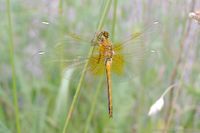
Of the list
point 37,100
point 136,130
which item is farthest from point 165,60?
point 37,100

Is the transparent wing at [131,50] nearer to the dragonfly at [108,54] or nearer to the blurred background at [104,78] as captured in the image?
the dragonfly at [108,54]

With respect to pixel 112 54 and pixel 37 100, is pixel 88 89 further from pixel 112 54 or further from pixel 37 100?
pixel 112 54

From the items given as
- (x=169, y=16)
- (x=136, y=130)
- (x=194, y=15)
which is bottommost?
(x=136, y=130)

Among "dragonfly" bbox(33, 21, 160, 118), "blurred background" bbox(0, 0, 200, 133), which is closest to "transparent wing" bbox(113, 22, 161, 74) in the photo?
"dragonfly" bbox(33, 21, 160, 118)

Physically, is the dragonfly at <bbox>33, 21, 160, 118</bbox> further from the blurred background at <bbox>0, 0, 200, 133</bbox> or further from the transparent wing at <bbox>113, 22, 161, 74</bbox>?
the blurred background at <bbox>0, 0, 200, 133</bbox>

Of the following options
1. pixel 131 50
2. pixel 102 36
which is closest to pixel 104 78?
pixel 131 50

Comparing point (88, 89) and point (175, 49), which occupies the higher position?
point (175, 49)

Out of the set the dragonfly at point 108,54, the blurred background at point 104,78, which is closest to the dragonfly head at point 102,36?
the dragonfly at point 108,54
